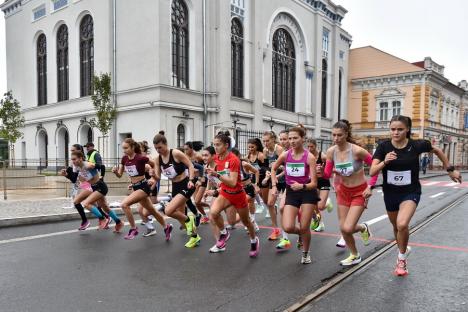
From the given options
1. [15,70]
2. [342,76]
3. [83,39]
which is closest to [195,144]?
[83,39]

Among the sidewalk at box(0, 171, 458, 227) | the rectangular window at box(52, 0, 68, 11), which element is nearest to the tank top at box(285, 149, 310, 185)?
the sidewalk at box(0, 171, 458, 227)

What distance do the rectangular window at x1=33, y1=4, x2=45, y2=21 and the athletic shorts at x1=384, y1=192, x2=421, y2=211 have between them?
3259 cm

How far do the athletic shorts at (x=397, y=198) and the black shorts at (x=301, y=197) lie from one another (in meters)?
0.87

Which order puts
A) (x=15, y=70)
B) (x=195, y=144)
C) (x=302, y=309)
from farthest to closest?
1. (x=15, y=70)
2. (x=195, y=144)
3. (x=302, y=309)

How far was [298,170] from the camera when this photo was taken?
5070 mm

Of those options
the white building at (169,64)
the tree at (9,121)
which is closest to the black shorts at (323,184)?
the white building at (169,64)

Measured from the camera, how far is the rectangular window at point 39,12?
1180 inches

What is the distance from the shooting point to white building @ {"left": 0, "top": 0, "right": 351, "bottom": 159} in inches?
872

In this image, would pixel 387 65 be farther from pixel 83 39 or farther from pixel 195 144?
pixel 195 144

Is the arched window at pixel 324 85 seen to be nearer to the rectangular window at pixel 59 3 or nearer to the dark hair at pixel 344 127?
the rectangular window at pixel 59 3

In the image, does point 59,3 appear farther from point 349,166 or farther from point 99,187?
point 349,166

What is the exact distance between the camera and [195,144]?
8359 millimetres

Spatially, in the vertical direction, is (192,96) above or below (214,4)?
below

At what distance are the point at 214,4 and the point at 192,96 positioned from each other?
604 cm
